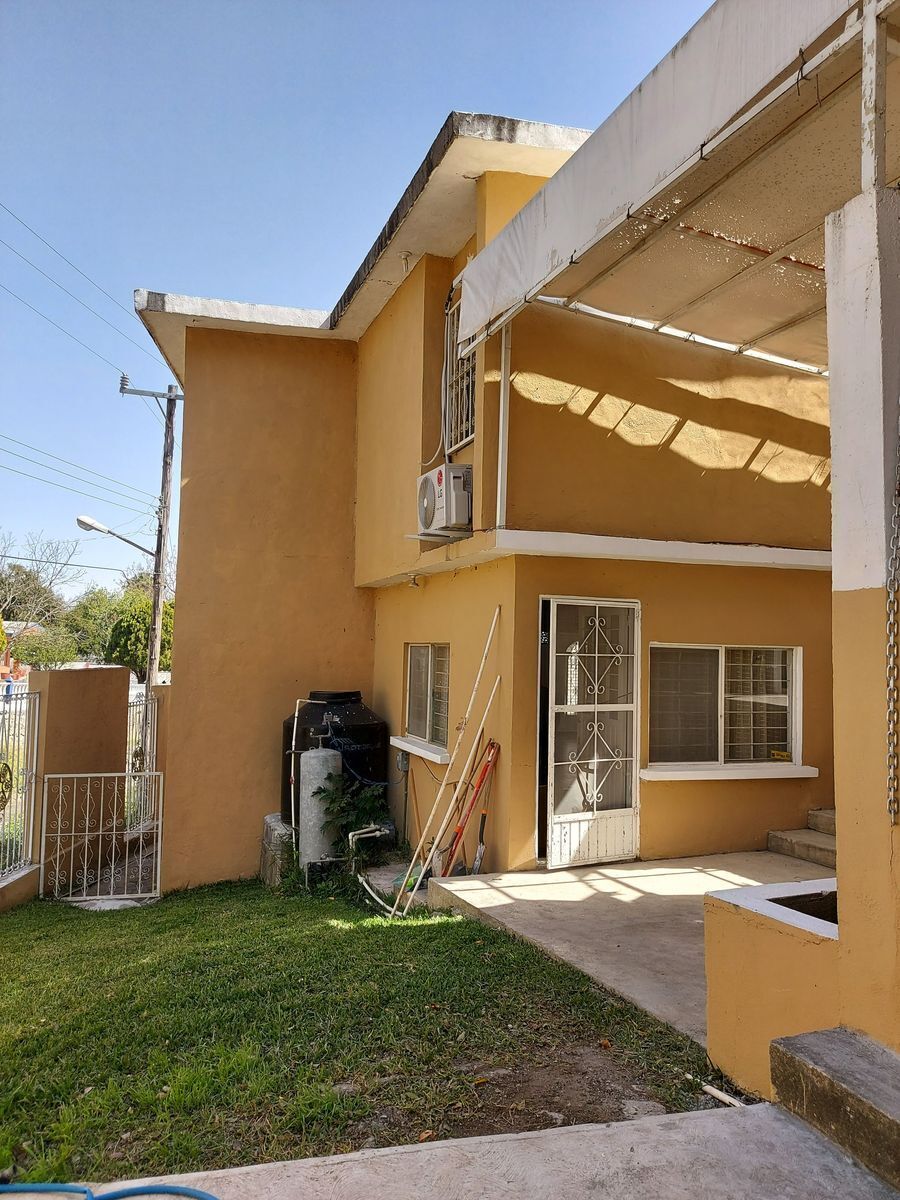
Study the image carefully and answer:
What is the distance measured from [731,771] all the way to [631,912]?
2.28 metres

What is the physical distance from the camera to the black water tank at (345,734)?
9219mm

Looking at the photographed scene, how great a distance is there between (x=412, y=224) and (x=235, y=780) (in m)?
6.74

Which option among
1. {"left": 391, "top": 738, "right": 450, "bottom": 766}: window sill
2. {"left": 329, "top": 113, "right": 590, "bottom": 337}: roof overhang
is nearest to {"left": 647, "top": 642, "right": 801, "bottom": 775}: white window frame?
{"left": 391, "top": 738, "right": 450, "bottom": 766}: window sill

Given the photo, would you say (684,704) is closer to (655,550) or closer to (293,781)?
(655,550)

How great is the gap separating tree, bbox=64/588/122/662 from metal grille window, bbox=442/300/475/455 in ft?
108

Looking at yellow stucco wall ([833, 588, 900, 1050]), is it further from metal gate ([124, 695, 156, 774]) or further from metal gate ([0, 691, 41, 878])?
metal gate ([124, 695, 156, 774])

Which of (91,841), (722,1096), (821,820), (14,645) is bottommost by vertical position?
(91,841)

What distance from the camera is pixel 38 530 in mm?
41125

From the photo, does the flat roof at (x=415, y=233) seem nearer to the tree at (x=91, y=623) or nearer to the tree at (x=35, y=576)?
the tree at (x=91, y=623)

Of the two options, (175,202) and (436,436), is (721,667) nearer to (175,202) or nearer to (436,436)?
(436,436)

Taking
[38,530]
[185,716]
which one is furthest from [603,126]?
[38,530]

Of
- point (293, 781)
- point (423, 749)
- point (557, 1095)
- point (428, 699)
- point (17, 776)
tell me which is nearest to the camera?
point (557, 1095)

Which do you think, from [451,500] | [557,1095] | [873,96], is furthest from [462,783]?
[873,96]

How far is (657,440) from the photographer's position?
741cm
